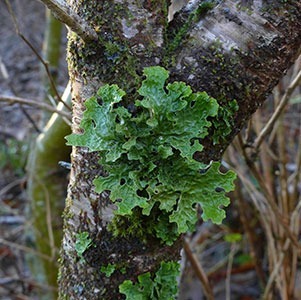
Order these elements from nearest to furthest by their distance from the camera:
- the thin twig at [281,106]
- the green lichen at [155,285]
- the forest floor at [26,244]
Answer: the green lichen at [155,285] < the thin twig at [281,106] < the forest floor at [26,244]

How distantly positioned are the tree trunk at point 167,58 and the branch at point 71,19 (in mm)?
20

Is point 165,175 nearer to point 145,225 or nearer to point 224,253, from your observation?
point 145,225

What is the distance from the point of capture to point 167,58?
724 mm

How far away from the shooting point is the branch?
645 mm

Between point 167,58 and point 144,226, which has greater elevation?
point 167,58

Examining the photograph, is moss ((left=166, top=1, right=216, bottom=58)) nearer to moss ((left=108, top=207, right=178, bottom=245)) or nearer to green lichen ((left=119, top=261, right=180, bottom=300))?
moss ((left=108, top=207, right=178, bottom=245))

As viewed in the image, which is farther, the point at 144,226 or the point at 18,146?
the point at 18,146

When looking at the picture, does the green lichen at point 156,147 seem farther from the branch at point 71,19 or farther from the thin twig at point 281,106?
the thin twig at point 281,106

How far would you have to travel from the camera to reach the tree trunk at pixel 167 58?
0.71 metres

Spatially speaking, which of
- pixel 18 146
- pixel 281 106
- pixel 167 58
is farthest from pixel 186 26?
pixel 18 146

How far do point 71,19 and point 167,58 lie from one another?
0.51 ft

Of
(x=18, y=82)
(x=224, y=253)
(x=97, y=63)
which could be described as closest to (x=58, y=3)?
(x=97, y=63)

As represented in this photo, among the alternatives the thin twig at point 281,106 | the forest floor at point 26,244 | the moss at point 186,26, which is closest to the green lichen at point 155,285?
the moss at point 186,26

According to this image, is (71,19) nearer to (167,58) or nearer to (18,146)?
(167,58)
